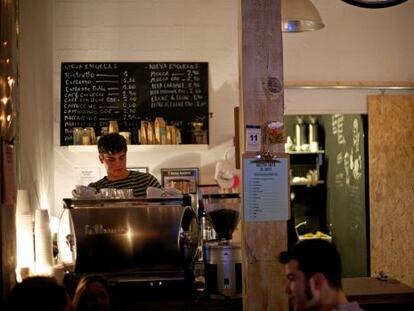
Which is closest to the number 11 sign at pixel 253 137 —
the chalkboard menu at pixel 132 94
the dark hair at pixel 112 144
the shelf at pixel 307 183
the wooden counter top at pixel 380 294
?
the wooden counter top at pixel 380 294

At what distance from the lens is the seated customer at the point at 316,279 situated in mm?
2244

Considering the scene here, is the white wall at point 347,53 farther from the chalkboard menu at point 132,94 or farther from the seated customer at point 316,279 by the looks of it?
the seated customer at point 316,279

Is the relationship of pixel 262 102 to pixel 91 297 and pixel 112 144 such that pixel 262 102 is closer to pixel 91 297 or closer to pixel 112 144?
A: pixel 91 297

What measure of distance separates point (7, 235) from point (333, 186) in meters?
5.30

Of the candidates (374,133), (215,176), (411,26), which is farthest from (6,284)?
(411,26)

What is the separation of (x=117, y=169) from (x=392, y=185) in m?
2.73

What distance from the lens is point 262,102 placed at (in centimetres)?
291

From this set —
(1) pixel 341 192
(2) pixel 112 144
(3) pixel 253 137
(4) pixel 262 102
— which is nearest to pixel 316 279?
(3) pixel 253 137

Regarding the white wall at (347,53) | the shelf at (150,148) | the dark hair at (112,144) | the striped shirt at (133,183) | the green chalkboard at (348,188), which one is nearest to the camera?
the dark hair at (112,144)

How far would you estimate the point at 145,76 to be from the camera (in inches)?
216

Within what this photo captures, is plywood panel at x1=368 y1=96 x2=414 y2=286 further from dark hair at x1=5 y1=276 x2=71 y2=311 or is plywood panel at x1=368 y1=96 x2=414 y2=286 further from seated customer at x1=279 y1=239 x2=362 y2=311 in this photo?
dark hair at x1=5 y1=276 x2=71 y2=311

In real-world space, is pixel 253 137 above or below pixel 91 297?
above

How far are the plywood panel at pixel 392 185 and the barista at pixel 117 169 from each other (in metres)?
2.35

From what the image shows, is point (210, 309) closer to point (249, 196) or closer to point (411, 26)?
point (249, 196)
